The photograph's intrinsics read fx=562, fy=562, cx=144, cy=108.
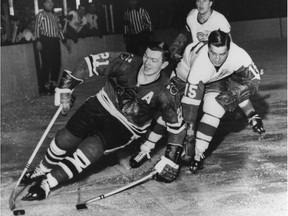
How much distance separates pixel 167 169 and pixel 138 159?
645mm

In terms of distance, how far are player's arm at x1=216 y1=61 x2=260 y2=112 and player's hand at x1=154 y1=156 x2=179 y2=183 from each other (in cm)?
Result: 72

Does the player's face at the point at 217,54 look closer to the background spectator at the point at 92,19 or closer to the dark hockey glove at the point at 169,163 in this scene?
the dark hockey glove at the point at 169,163

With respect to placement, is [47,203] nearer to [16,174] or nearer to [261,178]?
[16,174]

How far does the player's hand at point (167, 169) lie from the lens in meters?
4.55

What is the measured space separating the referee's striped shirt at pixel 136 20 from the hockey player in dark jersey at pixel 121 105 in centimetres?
742

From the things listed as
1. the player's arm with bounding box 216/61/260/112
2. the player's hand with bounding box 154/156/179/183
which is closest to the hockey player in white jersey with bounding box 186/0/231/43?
the player's arm with bounding box 216/61/260/112

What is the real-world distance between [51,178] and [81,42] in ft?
24.6

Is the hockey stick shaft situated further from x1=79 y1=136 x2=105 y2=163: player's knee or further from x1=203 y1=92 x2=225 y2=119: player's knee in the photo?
x1=203 y1=92 x2=225 y2=119: player's knee

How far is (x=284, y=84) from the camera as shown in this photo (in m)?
9.25

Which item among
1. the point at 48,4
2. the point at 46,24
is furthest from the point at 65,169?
the point at 46,24

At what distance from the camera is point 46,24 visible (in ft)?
32.9

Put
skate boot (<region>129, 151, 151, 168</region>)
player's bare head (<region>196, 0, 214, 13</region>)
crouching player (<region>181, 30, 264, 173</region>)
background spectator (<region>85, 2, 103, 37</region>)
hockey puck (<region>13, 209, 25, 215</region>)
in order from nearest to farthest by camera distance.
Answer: hockey puck (<region>13, 209, 25, 215</region>) → crouching player (<region>181, 30, 264, 173</region>) → skate boot (<region>129, 151, 151, 168</region>) → player's bare head (<region>196, 0, 214, 13</region>) → background spectator (<region>85, 2, 103, 37</region>)

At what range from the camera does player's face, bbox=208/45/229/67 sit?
183 inches

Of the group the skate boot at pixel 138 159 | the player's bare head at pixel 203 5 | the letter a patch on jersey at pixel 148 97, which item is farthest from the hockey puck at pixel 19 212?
the player's bare head at pixel 203 5
